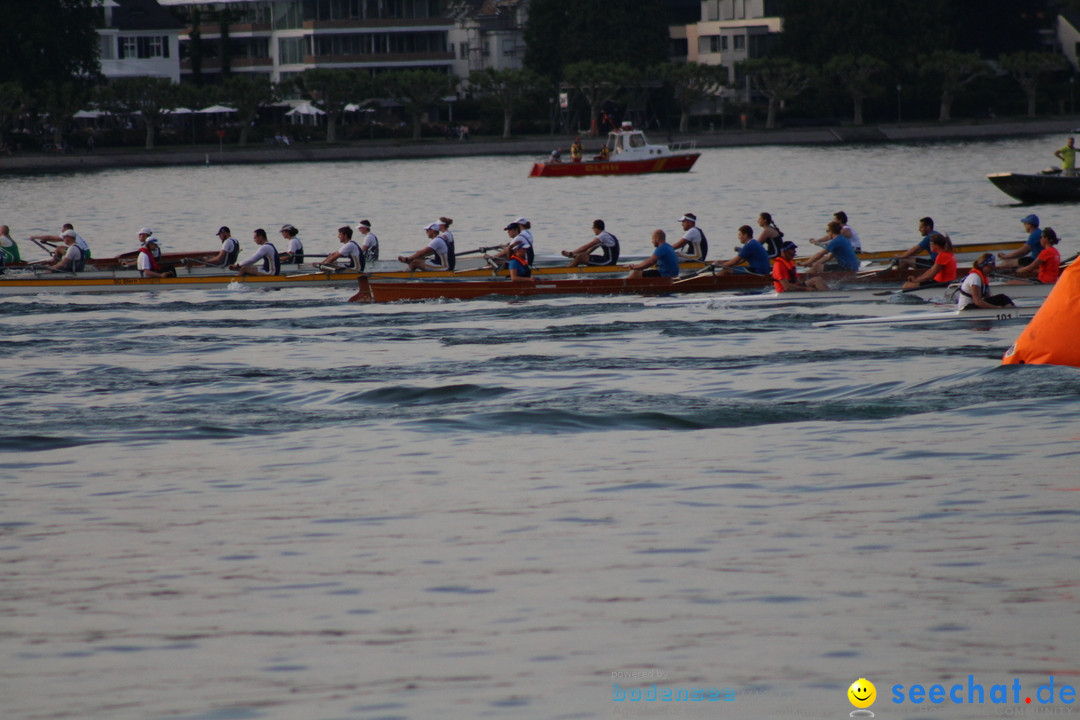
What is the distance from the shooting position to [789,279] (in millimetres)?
24266

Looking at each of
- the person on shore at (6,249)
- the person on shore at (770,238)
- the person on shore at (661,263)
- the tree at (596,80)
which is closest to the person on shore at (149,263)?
the person on shore at (6,249)

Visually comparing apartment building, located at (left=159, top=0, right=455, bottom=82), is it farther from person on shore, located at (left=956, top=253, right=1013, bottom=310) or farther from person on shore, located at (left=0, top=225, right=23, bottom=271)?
person on shore, located at (left=956, top=253, right=1013, bottom=310)

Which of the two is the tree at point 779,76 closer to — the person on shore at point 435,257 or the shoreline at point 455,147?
the shoreline at point 455,147

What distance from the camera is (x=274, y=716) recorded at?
25.7ft

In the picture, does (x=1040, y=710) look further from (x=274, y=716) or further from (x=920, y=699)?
(x=274, y=716)

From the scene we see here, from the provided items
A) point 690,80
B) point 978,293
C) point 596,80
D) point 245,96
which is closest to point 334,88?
point 245,96

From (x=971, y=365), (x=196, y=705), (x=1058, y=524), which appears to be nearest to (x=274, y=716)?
(x=196, y=705)

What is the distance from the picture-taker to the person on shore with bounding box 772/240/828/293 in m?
→ 24.0

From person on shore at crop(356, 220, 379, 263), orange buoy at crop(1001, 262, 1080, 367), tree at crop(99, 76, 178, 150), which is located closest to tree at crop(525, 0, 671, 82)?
tree at crop(99, 76, 178, 150)

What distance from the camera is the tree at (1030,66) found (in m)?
96.9

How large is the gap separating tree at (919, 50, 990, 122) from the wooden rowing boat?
75.5 m

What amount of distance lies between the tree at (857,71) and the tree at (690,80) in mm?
7134

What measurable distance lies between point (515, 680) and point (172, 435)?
7769mm

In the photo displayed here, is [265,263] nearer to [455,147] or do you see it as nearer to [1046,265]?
[1046,265]
